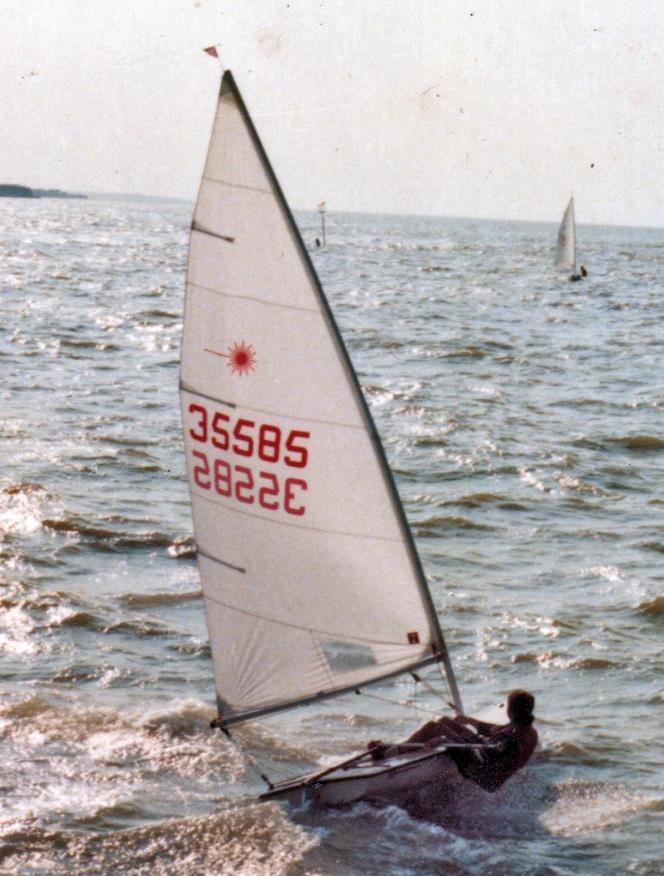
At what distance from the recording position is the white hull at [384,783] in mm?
10227

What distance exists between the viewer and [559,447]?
83.1 ft

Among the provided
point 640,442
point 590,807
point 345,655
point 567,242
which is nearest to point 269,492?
point 345,655

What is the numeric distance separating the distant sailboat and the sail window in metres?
60.9

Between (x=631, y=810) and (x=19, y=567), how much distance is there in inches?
345

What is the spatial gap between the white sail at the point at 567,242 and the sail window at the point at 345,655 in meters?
60.9

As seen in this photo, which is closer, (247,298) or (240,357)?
(247,298)

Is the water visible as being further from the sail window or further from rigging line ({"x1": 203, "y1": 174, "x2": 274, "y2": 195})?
rigging line ({"x1": 203, "y1": 174, "x2": 274, "y2": 195})

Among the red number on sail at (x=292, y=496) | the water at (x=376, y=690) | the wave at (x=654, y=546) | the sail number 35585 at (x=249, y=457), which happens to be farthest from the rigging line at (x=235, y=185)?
the wave at (x=654, y=546)

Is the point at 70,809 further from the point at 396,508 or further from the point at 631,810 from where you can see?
the point at 631,810

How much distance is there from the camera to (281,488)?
9.58 metres

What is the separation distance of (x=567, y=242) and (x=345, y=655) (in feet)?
221

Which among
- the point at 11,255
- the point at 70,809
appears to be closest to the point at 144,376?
the point at 70,809

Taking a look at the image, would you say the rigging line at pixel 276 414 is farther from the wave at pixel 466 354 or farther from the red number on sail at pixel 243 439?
the wave at pixel 466 354

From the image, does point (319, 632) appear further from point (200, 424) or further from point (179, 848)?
point (179, 848)
